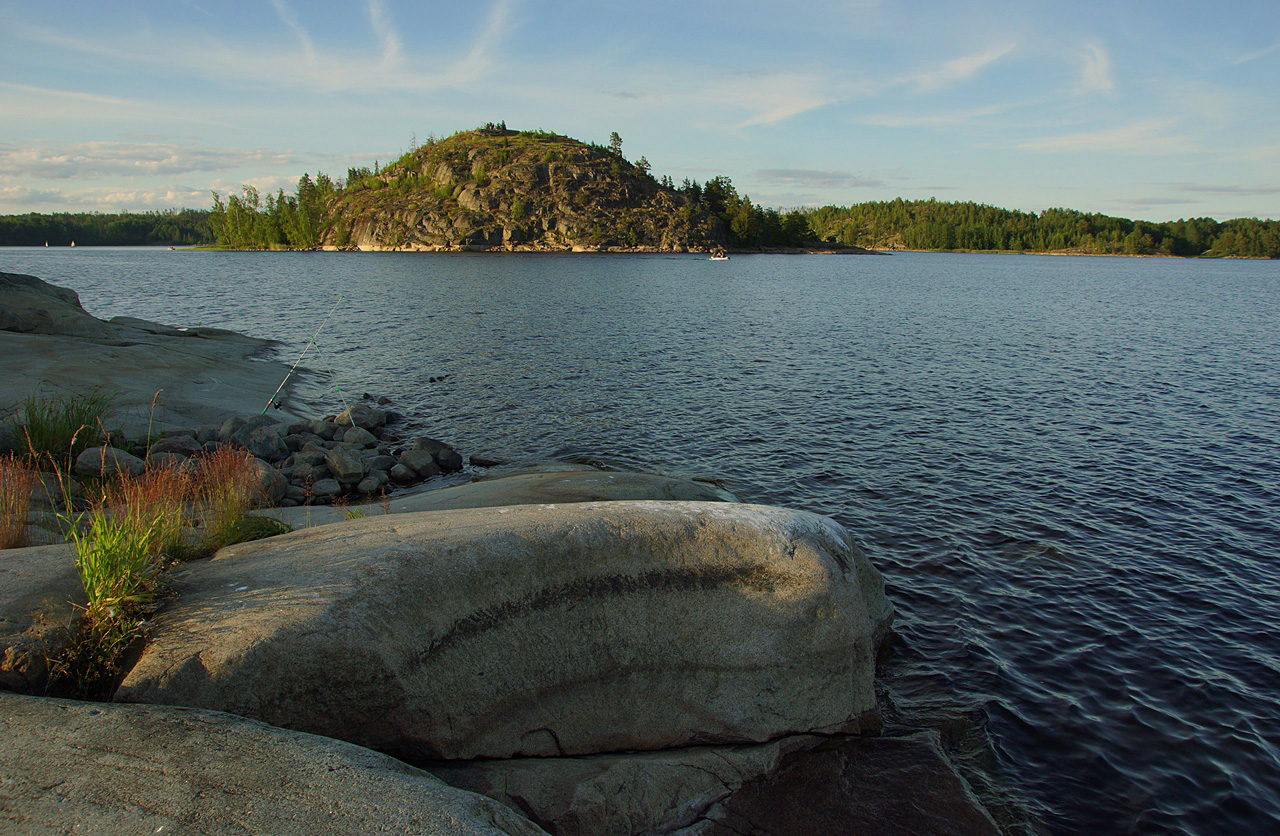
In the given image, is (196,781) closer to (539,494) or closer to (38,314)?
(539,494)

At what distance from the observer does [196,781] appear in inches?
179

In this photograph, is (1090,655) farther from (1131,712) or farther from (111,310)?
(111,310)

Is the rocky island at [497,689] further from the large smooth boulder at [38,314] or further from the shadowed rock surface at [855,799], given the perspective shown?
the large smooth boulder at [38,314]

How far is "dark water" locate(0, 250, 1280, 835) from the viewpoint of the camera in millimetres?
8969

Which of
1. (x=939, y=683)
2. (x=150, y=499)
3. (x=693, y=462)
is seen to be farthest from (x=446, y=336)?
(x=939, y=683)

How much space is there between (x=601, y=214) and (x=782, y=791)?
199061 millimetres

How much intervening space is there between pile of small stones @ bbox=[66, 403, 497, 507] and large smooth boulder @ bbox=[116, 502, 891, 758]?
8.32 meters

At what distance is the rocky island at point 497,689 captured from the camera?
4758 mm

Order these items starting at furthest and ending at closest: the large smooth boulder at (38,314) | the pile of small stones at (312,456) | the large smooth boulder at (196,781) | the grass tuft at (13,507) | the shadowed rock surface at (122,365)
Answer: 1. the large smooth boulder at (38,314)
2. the shadowed rock surface at (122,365)
3. the pile of small stones at (312,456)
4. the grass tuft at (13,507)
5. the large smooth boulder at (196,781)

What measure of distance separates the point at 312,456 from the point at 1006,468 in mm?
18561

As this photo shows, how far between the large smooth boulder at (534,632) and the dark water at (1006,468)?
2695mm

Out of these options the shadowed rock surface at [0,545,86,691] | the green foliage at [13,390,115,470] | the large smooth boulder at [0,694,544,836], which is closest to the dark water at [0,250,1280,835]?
the large smooth boulder at [0,694,544,836]

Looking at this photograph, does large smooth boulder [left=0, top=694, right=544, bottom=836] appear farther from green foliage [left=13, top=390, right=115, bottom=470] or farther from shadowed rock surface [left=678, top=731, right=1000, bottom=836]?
green foliage [left=13, top=390, right=115, bottom=470]

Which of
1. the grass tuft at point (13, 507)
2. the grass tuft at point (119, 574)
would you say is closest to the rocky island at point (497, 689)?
the grass tuft at point (119, 574)
